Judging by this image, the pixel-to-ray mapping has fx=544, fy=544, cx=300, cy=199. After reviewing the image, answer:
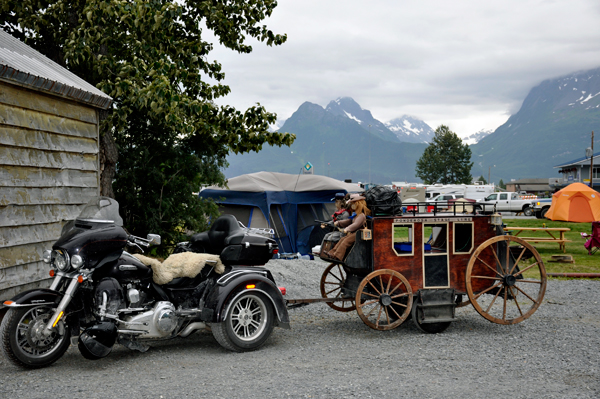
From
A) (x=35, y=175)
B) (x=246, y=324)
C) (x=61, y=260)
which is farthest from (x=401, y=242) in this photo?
(x=35, y=175)

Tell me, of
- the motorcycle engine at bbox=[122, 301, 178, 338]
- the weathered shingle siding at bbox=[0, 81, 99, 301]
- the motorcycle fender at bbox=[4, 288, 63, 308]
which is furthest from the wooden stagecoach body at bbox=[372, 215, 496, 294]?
the weathered shingle siding at bbox=[0, 81, 99, 301]

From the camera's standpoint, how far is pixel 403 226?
6.73 metres

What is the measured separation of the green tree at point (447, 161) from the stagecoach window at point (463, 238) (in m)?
76.3

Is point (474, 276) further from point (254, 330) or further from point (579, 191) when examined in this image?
point (579, 191)

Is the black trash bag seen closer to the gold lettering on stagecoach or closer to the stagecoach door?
the gold lettering on stagecoach

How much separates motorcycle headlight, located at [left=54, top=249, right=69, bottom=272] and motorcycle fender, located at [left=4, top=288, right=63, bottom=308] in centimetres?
23

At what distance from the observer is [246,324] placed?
19.0ft

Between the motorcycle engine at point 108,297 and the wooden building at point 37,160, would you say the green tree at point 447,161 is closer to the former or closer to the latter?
the wooden building at point 37,160

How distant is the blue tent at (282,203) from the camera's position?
49.4ft

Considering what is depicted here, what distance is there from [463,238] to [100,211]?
4.44 meters

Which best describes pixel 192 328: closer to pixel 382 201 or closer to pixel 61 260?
pixel 61 260

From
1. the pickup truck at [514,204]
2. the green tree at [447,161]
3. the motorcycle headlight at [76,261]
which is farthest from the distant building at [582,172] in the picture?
the motorcycle headlight at [76,261]

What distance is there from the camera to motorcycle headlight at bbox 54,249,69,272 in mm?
4934

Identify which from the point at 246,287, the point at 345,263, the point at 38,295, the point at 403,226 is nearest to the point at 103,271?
the point at 38,295
